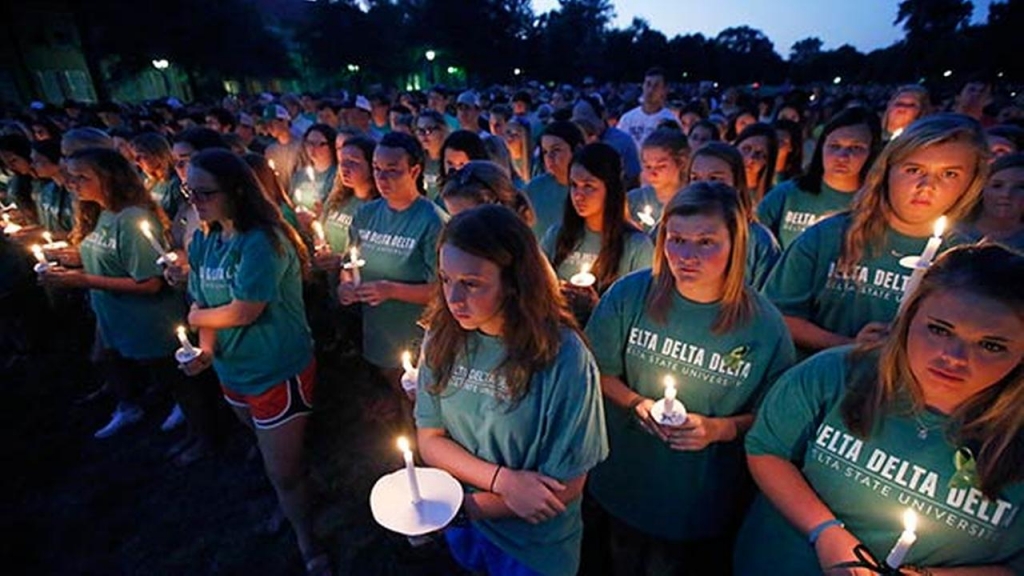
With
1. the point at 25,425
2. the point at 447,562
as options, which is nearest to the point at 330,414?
the point at 447,562

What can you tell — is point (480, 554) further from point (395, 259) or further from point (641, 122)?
point (641, 122)

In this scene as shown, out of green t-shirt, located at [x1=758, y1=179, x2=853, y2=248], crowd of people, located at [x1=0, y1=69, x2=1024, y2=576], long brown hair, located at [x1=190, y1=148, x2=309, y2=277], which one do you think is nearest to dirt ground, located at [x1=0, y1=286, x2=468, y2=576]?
crowd of people, located at [x1=0, y1=69, x2=1024, y2=576]

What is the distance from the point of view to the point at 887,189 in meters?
2.54

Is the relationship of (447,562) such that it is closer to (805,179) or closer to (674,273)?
(674,273)

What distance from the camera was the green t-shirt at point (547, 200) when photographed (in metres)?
4.96

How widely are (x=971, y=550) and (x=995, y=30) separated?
53.1 metres

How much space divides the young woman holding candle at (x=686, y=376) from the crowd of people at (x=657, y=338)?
0.04 ft

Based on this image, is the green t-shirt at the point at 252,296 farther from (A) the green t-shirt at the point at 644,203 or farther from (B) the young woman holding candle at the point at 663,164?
(A) the green t-shirt at the point at 644,203

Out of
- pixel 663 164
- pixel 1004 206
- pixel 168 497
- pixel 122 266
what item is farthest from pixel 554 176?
pixel 168 497

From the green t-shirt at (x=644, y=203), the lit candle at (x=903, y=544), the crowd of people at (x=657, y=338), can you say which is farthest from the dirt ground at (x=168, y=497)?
the green t-shirt at (x=644, y=203)

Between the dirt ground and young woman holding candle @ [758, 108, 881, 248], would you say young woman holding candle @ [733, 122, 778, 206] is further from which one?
the dirt ground

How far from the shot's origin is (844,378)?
68.2 inches

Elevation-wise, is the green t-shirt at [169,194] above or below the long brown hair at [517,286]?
below

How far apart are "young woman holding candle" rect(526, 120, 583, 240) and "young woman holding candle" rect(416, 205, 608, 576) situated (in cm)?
283
